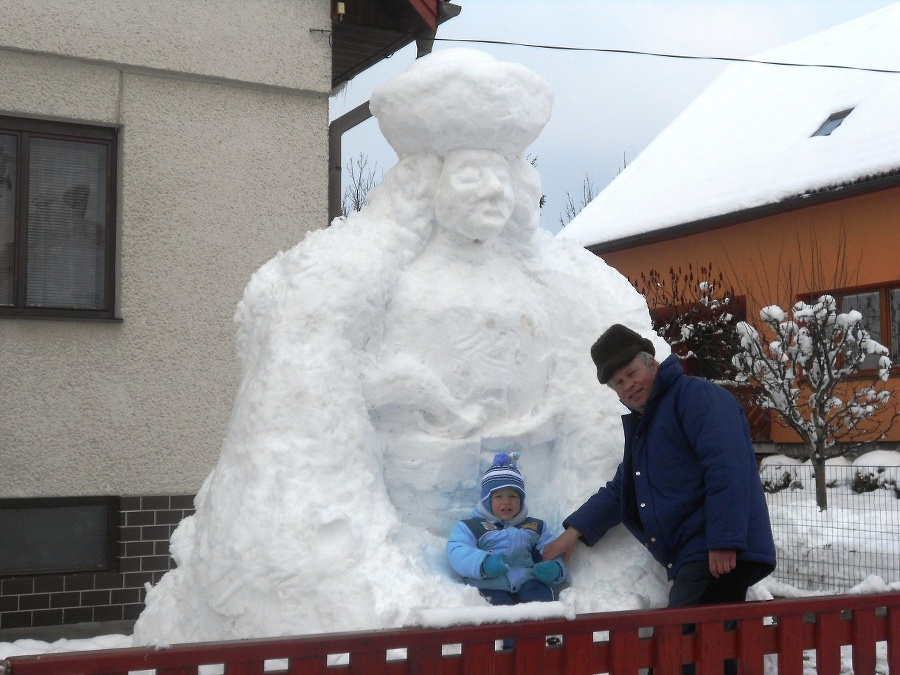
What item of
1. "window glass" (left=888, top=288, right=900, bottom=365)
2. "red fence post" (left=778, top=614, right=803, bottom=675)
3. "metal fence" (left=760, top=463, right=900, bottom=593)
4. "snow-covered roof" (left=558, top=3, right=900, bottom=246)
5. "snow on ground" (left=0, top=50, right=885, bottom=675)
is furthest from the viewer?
"snow-covered roof" (left=558, top=3, right=900, bottom=246)

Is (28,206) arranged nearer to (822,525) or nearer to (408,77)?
(408,77)

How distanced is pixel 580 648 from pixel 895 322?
11163 mm

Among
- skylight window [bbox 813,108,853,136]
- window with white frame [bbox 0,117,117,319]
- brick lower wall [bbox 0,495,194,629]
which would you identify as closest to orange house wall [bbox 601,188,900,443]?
skylight window [bbox 813,108,853,136]

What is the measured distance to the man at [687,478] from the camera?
3.15 meters

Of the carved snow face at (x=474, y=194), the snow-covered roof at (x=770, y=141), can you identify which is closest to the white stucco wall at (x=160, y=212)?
the carved snow face at (x=474, y=194)

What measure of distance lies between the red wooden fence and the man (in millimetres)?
236

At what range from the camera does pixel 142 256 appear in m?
6.98

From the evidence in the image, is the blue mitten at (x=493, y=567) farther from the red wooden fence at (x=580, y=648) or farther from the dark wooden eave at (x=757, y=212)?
the dark wooden eave at (x=757, y=212)

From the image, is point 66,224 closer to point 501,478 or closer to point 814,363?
point 501,478

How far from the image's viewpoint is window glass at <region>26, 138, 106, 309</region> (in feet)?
22.9

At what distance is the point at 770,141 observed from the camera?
1544cm

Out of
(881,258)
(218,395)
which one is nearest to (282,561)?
(218,395)

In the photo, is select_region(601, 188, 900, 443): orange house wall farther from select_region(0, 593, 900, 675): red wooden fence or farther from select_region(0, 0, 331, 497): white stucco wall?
select_region(0, 593, 900, 675): red wooden fence

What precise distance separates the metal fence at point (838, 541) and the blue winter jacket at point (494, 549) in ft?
14.1
